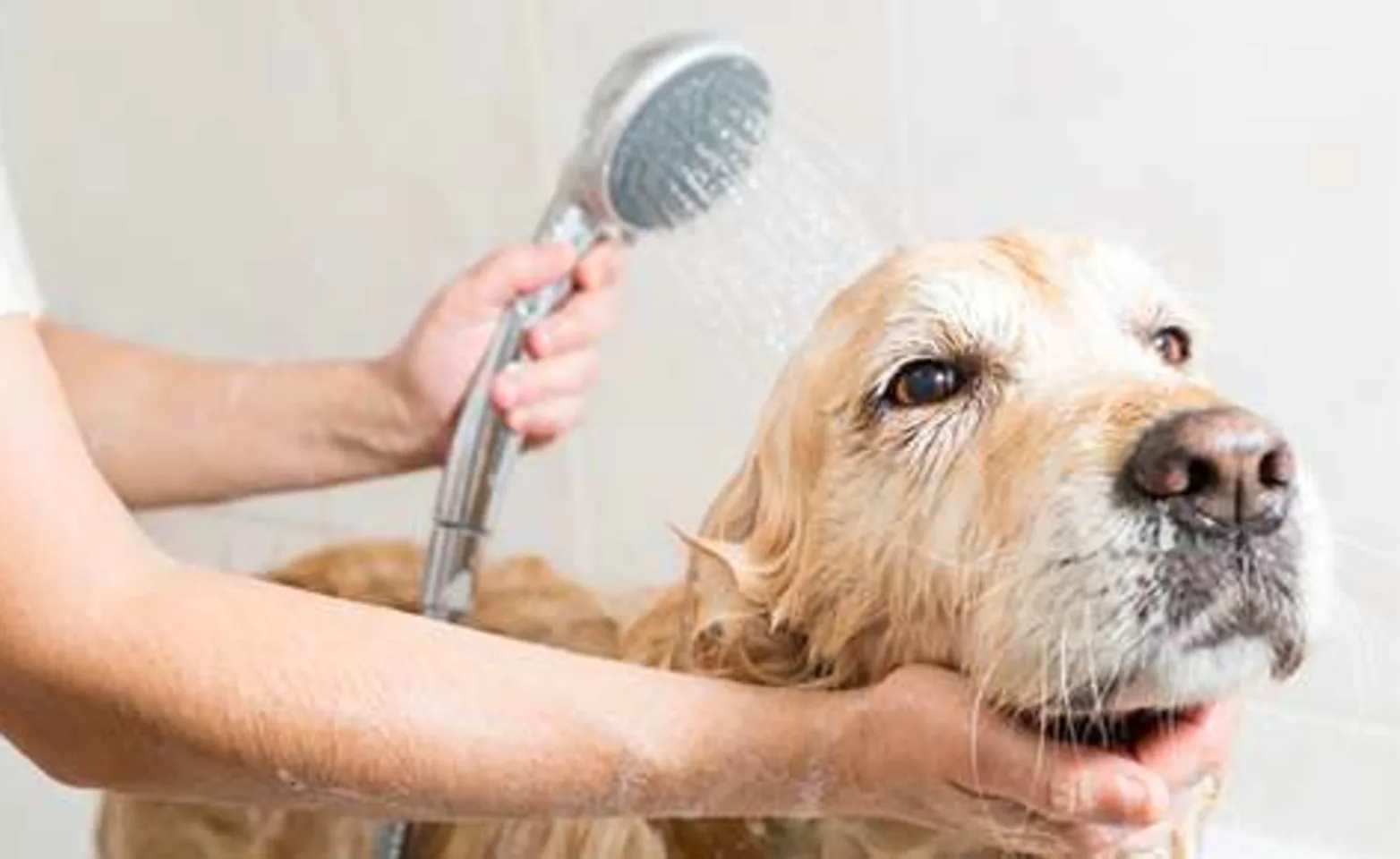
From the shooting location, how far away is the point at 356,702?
960mm

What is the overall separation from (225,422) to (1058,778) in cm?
80

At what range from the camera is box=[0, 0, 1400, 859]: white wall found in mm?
1454

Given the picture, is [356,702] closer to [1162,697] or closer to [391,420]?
[1162,697]

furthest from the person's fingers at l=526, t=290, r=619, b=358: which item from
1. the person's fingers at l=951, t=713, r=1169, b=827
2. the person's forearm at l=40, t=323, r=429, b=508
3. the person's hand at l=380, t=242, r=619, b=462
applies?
the person's fingers at l=951, t=713, r=1169, b=827

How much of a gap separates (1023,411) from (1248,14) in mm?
508

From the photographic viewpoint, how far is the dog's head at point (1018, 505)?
0.90 metres

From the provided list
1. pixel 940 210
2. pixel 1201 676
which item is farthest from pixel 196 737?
pixel 940 210

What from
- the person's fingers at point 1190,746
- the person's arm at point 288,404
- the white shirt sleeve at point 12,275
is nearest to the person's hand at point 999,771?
the person's fingers at point 1190,746

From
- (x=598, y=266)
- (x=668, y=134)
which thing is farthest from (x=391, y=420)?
(x=668, y=134)

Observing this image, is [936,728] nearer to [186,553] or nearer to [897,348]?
[897,348]

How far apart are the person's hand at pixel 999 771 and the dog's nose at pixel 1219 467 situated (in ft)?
0.33

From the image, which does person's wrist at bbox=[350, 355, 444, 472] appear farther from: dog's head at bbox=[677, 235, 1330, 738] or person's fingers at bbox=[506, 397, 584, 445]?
dog's head at bbox=[677, 235, 1330, 738]

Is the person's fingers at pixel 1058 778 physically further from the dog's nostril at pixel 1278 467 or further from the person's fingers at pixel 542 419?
the person's fingers at pixel 542 419

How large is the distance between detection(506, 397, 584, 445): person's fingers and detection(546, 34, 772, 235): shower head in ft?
0.40
